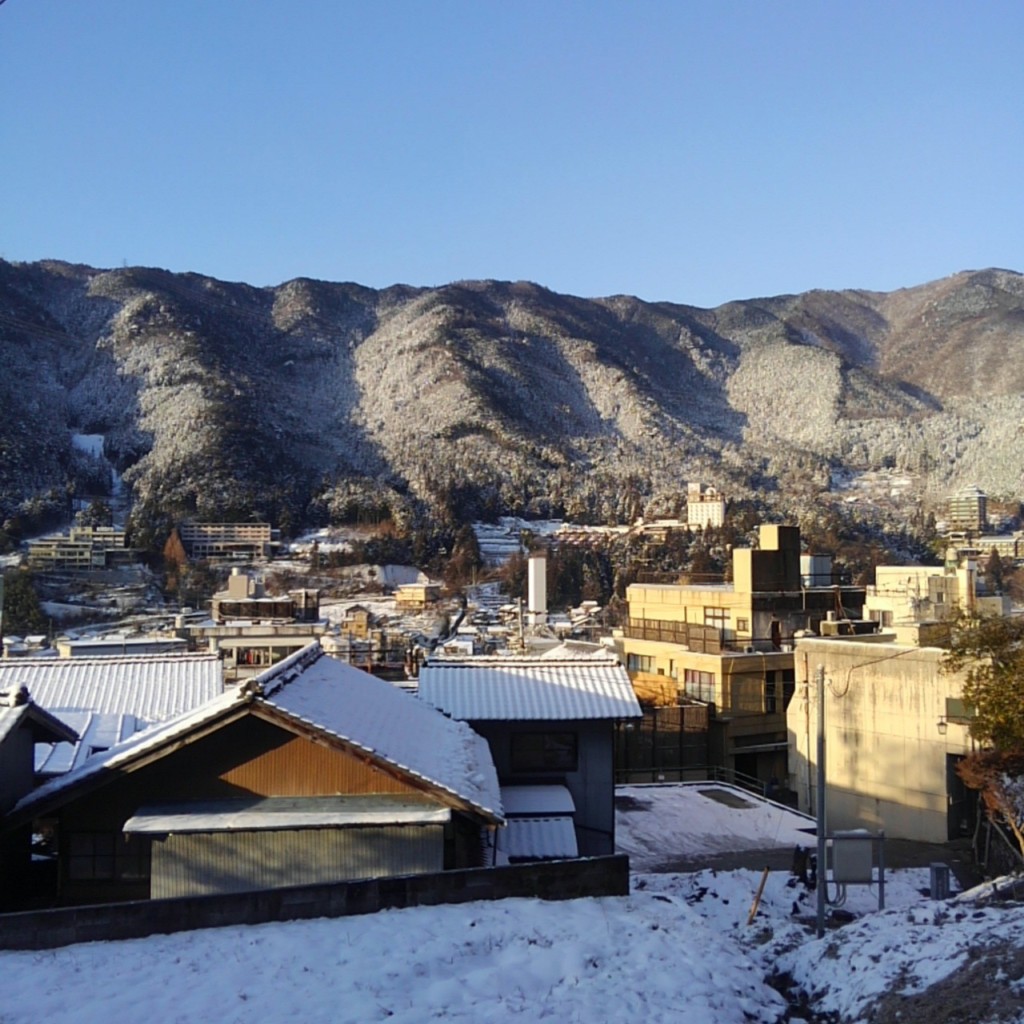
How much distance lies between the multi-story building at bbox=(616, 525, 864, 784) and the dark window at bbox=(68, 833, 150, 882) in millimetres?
18979

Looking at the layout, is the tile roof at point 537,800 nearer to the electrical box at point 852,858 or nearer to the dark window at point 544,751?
the dark window at point 544,751

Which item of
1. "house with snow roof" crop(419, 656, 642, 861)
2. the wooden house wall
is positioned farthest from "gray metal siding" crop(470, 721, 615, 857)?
the wooden house wall

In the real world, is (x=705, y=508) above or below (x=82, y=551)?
above

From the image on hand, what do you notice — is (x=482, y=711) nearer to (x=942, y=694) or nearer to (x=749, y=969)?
(x=749, y=969)

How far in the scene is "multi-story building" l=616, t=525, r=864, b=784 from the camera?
2878 centimetres

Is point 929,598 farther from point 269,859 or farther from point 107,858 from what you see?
point 107,858

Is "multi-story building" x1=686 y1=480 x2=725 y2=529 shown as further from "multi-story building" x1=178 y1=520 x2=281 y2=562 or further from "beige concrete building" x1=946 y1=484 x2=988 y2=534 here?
"multi-story building" x1=178 y1=520 x2=281 y2=562

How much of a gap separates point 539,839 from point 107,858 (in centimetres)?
502

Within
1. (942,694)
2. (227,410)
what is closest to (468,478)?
(227,410)

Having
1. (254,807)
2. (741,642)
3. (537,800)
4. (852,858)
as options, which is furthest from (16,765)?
(741,642)

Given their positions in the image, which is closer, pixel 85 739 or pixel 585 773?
pixel 85 739

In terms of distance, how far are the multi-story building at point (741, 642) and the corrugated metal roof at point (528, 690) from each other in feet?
40.0

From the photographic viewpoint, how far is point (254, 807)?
9.82 metres

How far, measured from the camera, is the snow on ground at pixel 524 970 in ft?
21.8
